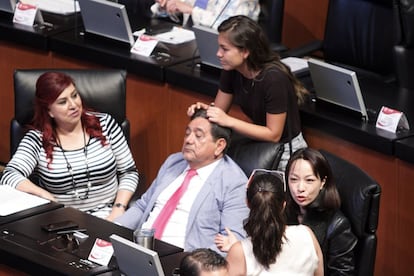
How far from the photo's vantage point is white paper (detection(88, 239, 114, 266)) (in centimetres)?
398

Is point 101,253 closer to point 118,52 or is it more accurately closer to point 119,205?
point 119,205

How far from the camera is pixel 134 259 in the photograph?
374 centimetres

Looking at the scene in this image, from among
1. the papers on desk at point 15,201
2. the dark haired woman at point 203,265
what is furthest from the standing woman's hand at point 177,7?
the dark haired woman at point 203,265

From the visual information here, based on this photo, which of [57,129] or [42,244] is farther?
[57,129]

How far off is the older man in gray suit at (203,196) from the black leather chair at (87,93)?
0.58 m

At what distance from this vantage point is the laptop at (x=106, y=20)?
224 inches

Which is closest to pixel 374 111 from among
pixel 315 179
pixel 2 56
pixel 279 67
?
pixel 279 67

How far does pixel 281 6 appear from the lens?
6.05 m

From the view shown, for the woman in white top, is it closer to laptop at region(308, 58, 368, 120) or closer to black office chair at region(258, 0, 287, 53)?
laptop at region(308, 58, 368, 120)

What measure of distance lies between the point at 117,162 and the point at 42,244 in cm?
92

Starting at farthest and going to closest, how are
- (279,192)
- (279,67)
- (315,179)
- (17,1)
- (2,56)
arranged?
1. (17,1)
2. (2,56)
3. (279,67)
4. (315,179)
5. (279,192)

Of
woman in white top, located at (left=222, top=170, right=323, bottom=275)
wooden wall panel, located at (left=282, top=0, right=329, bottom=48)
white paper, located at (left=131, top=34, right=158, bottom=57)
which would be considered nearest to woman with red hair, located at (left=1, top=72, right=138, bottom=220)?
white paper, located at (left=131, top=34, right=158, bottom=57)

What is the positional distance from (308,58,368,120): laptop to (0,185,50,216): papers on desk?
129 centimetres

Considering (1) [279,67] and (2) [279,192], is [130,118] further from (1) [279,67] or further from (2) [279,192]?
(2) [279,192]
